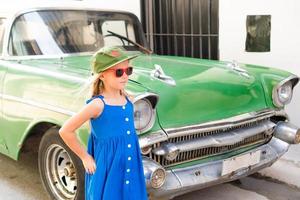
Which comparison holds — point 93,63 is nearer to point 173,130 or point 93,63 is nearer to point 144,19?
point 173,130

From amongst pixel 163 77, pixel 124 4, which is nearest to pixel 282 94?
pixel 163 77

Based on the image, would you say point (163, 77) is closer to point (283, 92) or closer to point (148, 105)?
point (148, 105)

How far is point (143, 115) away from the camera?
2.71m

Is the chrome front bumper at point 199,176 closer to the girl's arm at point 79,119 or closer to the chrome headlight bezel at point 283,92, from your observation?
the chrome headlight bezel at point 283,92

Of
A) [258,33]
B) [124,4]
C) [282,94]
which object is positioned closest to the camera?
[282,94]

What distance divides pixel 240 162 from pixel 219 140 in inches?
11.8

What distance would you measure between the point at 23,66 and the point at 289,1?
2591mm

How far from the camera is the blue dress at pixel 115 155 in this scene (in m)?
2.19

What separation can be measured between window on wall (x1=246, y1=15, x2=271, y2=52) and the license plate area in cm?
164

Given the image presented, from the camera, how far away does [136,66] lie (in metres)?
3.53

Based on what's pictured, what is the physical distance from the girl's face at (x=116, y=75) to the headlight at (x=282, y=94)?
1674 millimetres

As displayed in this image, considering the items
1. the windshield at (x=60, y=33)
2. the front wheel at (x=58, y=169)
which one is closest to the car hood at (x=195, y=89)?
the windshield at (x=60, y=33)

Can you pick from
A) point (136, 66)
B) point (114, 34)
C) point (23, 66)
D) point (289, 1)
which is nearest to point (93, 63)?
point (136, 66)

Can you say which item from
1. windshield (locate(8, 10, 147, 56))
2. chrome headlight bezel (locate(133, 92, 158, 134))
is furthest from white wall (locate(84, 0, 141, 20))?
chrome headlight bezel (locate(133, 92, 158, 134))
